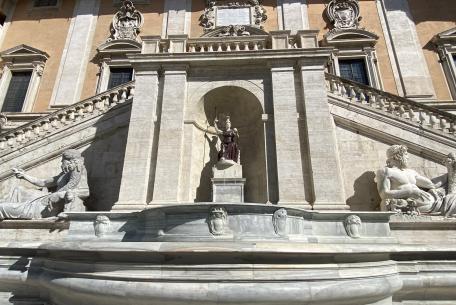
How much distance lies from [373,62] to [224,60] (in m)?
8.50

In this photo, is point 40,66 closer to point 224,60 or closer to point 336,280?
point 224,60

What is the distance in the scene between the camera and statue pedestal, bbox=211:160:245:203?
825 centimetres

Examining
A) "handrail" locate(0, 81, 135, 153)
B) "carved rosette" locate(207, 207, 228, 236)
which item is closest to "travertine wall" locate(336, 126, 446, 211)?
"carved rosette" locate(207, 207, 228, 236)

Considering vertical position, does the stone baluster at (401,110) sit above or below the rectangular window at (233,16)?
below

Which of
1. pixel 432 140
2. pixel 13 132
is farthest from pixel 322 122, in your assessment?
pixel 13 132

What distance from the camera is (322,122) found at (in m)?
8.40

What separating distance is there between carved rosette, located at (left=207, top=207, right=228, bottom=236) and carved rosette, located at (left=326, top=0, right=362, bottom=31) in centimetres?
1278

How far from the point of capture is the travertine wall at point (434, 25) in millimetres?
13836

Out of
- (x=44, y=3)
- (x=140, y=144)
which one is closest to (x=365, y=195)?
(x=140, y=144)

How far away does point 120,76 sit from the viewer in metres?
15.4

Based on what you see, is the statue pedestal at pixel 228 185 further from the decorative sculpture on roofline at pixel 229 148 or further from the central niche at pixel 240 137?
the central niche at pixel 240 137

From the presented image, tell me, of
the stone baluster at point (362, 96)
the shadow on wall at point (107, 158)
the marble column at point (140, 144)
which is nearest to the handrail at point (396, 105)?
the stone baluster at point (362, 96)

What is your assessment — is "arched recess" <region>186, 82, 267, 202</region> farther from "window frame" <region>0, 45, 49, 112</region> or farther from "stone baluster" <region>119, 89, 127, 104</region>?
"window frame" <region>0, 45, 49, 112</region>

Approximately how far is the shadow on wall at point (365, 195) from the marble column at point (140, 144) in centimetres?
544
